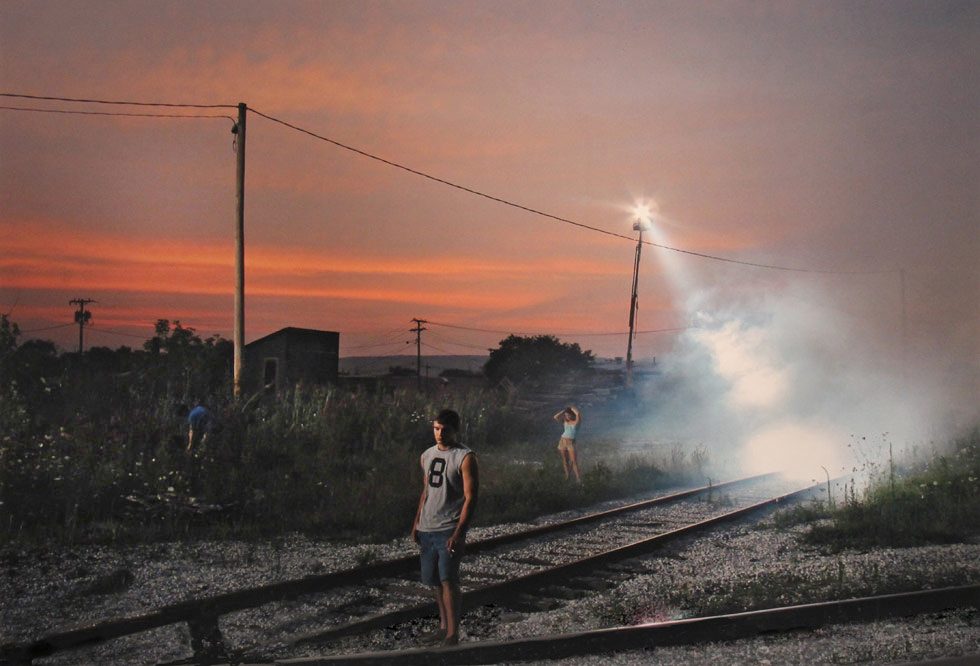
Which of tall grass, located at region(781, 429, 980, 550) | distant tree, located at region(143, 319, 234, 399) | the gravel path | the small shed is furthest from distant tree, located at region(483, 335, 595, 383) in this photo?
the gravel path

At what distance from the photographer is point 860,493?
669 inches

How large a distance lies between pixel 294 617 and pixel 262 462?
7993 mm

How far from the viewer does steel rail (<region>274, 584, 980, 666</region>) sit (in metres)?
6.66

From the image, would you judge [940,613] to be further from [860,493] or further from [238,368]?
[238,368]

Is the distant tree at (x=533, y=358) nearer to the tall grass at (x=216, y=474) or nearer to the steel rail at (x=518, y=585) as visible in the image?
the tall grass at (x=216, y=474)

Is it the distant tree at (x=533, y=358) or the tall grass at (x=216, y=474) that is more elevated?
the distant tree at (x=533, y=358)

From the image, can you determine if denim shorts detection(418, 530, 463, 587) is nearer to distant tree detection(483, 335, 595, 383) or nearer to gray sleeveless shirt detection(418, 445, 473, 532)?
gray sleeveless shirt detection(418, 445, 473, 532)

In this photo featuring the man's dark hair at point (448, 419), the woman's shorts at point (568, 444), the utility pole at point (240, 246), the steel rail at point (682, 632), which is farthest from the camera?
the utility pole at point (240, 246)

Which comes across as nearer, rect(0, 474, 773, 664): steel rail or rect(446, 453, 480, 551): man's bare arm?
rect(446, 453, 480, 551): man's bare arm

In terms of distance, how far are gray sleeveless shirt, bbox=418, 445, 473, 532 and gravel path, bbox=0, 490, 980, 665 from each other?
1110mm

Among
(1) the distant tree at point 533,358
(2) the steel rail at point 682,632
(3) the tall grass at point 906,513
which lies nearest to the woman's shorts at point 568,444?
(3) the tall grass at point 906,513

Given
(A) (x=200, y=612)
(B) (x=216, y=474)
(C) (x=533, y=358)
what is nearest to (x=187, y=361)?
(B) (x=216, y=474)

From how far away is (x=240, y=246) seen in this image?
791 inches

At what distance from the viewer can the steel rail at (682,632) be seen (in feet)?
21.8
